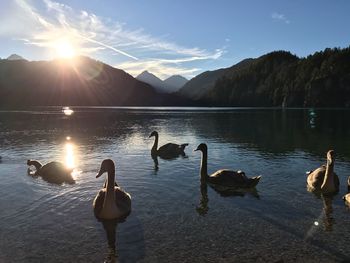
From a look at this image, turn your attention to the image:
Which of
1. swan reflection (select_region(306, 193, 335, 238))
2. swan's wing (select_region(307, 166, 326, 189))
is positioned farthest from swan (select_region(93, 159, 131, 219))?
swan's wing (select_region(307, 166, 326, 189))

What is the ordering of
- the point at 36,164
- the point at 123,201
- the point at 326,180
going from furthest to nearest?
the point at 36,164 < the point at 326,180 < the point at 123,201

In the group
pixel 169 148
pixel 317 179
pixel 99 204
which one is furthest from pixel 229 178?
pixel 169 148

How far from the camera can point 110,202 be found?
55.2ft

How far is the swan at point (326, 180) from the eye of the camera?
21.5 m

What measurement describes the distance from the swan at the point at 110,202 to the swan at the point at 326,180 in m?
10.8

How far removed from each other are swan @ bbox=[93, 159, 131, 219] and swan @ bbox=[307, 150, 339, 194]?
35.3 feet

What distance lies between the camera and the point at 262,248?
14.1 meters

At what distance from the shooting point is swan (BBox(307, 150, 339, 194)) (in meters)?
21.5

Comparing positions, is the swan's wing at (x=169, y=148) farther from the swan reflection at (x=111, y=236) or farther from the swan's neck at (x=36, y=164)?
the swan reflection at (x=111, y=236)

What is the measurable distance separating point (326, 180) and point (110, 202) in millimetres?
12007

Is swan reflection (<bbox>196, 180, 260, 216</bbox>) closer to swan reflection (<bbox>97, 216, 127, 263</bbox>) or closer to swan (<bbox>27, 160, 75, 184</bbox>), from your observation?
swan reflection (<bbox>97, 216, 127, 263</bbox>)

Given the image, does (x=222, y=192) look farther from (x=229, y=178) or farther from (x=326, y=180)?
(x=326, y=180)

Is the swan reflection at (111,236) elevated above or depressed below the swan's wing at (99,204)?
below

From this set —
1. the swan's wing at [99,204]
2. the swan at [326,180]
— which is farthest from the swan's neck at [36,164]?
the swan at [326,180]
